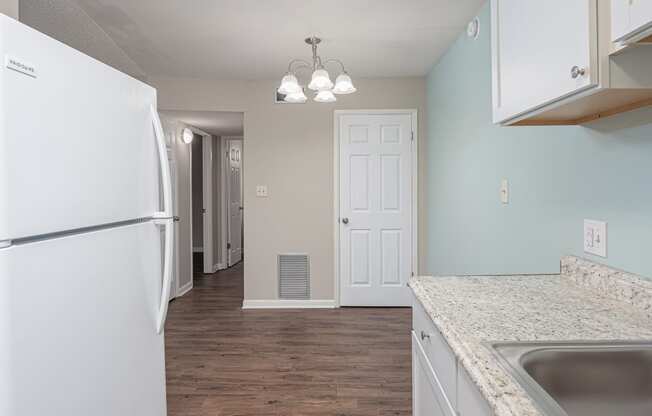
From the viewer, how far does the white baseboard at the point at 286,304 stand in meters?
4.18

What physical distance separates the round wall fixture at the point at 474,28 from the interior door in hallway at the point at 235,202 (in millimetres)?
4415

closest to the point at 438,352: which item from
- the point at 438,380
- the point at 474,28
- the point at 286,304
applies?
the point at 438,380

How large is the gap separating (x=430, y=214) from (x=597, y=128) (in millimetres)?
2589

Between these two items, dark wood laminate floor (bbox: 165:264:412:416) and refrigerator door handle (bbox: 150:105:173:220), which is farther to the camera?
dark wood laminate floor (bbox: 165:264:412:416)

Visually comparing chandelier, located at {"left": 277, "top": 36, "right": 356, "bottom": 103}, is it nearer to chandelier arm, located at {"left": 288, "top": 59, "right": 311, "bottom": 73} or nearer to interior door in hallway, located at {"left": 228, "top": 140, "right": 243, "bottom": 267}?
chandelier arm, located at {"left": 288, "top": 59, "right": 311, "bottom": 73}

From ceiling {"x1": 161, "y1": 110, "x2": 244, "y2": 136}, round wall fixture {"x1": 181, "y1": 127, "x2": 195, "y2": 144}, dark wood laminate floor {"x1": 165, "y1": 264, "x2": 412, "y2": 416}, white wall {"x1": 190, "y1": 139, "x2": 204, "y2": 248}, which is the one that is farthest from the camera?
white wall {"x1": 190, "y1": 139, "x2": 204, "y2": 248}

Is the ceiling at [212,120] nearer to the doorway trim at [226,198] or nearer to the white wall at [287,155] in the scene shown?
the white wall at [287,155]

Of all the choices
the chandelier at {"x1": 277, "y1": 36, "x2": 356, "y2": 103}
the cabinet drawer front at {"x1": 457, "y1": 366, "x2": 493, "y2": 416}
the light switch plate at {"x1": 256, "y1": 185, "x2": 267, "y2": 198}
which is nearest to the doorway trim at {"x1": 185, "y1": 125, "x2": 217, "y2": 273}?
the light switch plate at {"x1": 256, "y1": 185, "x2": 267, "y2": 198}

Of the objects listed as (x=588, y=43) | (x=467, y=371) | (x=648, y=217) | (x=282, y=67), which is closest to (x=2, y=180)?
(x=467, y=371)

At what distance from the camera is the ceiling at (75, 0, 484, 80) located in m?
2.51

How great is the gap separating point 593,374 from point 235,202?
6.09 meters

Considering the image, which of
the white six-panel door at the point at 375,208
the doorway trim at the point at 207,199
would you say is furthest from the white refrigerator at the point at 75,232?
the doorway trim at the point at 207,199

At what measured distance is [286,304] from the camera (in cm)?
420

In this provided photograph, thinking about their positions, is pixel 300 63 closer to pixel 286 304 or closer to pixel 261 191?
pixel 261 191
